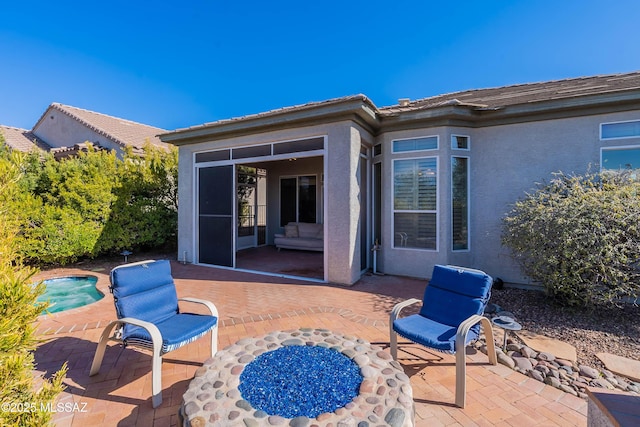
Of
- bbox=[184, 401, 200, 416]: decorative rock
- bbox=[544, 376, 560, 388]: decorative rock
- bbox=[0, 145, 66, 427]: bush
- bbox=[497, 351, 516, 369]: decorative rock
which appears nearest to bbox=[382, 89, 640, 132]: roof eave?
bbox=[497, 351, 516, 369]: decorative rock

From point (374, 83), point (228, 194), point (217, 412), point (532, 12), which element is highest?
point (374, 83)


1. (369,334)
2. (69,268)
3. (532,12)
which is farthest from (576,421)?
(69,268)

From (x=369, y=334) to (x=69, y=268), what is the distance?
9.32 meters

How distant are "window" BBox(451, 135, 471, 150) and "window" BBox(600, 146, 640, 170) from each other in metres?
2.61

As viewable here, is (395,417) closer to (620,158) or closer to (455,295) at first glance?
(455,295)

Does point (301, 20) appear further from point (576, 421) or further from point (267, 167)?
point (576, 421)

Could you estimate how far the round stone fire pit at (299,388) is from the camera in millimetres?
1764

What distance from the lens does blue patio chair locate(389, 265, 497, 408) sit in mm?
2859

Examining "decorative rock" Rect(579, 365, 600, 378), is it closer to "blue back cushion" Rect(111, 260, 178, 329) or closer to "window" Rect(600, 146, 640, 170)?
"window" Rect(600, 146, 640, 170)

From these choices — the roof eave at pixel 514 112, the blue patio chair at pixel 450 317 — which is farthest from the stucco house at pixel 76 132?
the blue patio chair at pixel 450 317

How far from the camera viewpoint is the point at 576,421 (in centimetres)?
250

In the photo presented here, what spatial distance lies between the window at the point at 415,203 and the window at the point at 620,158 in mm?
3353

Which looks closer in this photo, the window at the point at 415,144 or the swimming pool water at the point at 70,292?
the swimming pool water at the point at 70,292

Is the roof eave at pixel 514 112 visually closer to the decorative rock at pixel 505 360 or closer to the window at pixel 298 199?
the decorative rock at pixel 505 360
